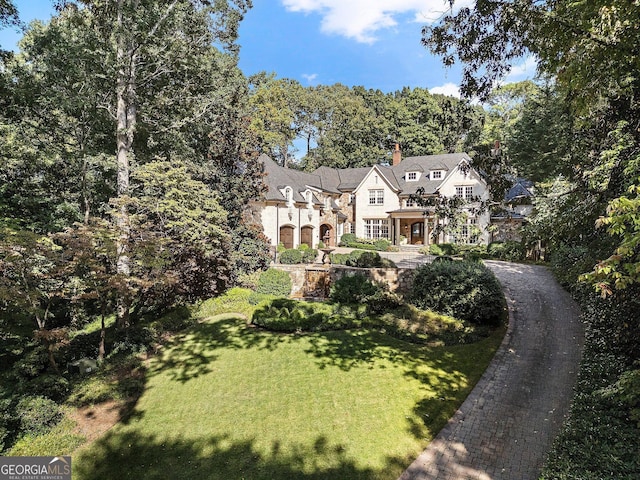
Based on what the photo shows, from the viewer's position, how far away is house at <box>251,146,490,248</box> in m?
29.5

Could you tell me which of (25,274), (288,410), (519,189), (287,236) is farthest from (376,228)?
(25,274)

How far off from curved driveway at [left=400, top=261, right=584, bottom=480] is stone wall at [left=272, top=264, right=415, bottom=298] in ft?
19.5

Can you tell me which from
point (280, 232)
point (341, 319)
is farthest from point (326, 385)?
point (280, 232)

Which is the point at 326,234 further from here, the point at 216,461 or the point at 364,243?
the point at 216,461

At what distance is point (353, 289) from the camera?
53.1 ft

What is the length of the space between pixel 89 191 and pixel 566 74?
1995 cm

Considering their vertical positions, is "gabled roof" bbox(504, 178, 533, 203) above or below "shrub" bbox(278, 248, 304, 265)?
above

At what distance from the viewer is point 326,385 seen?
8.16 metres

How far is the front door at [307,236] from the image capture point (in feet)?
103

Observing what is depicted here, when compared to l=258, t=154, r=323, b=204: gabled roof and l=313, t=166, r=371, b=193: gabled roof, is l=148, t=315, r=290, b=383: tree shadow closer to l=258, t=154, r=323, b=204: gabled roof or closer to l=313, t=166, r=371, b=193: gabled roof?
l=258, t=154, r=323, b=204: gabled roof

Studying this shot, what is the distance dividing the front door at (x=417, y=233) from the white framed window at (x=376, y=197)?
4356 millimetres

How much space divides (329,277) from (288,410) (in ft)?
40.4

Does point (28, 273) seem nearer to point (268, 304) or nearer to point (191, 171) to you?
point (268, 304)

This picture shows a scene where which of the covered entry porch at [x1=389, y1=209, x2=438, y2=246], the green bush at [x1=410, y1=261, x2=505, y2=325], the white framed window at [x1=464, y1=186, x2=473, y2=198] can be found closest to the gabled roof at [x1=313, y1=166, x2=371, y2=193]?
the covered entry porch at [x1=389, y1=209, x2=438, y2=246]
